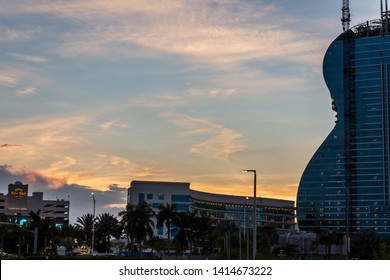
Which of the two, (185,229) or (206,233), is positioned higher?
(185,229)

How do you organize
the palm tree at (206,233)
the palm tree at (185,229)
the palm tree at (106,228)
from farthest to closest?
the palm tree at (106,228), the palm tree at (206,233), the palm tree at (185,229)

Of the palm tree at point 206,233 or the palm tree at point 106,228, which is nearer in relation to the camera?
the palm tree at point 206,233

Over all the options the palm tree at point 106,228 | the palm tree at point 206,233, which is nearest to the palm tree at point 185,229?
the palm tree at point 206,233

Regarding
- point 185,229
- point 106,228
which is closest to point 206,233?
point 185,229

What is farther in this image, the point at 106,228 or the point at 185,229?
the point at 106,228

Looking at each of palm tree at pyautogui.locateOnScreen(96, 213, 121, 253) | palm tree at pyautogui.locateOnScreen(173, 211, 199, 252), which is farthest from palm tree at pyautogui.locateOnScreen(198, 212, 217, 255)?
palm tree at pyautogui.locateOnScreen(96, 213, 121, 253)

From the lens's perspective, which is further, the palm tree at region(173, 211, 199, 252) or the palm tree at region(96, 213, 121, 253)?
the palm tree at region(96, 213, 121, 253)

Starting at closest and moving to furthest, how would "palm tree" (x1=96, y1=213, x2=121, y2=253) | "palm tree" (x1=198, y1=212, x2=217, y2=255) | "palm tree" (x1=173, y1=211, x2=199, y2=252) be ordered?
"palm tree" (x1=173, y1=211, x2=199, y2=252), "palm tree" (x1=198, y1=212, x2=217, y2=255), "palm tree" (x1=96, y1=213, x2=121, y2=253)

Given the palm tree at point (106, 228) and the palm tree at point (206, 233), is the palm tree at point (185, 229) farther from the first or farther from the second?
the palm tree at point (106, 228)

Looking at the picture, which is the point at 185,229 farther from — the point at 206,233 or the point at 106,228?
the point at 106,228

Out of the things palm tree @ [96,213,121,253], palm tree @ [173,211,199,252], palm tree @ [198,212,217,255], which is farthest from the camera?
palm tree @ [96,213,121,253]

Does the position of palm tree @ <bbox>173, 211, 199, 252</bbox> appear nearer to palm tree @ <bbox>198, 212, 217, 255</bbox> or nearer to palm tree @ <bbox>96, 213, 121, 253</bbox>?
palm tree @ <bbox>198, 212, 217, 255</bbox>

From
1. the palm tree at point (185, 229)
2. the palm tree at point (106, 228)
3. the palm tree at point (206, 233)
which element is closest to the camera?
the palm tree at point (185, 229)
